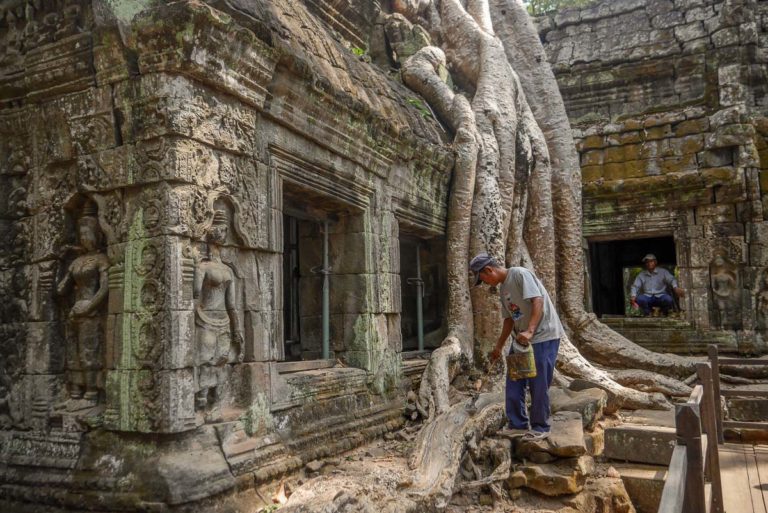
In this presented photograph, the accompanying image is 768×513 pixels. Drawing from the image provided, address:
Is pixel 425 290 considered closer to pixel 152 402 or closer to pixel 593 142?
pixel 593 142

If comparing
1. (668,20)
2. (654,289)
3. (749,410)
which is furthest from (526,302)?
(668,20)

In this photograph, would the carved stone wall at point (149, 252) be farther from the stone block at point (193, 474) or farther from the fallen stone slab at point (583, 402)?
the fallen stone slab at point (583, 402)

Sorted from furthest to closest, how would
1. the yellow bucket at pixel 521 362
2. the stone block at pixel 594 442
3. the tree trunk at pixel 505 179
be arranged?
the tree trunk at pixel 505 179, the stone block at pixel 594 442, the yellow bucket at pixel 521 362

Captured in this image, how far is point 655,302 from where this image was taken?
9.33 m

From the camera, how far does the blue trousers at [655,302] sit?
365 inches

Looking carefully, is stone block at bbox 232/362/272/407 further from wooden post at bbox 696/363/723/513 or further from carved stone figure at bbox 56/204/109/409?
wooden post at bbox 696/363/723/513

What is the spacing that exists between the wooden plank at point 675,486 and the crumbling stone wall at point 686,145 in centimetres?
688

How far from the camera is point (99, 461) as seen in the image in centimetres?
302

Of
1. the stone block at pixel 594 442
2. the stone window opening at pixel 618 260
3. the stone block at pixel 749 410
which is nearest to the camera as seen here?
the stone block at pixel 594 442

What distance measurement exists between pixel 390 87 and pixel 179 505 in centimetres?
473

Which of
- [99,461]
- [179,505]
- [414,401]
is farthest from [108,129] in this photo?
[414,401]

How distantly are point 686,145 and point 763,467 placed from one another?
18.5ft

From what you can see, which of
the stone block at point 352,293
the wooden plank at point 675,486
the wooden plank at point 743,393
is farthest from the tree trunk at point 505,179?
the wooden plank at point 675,486

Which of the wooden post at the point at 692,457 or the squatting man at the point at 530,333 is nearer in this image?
the wooden post at the point at 692,457
